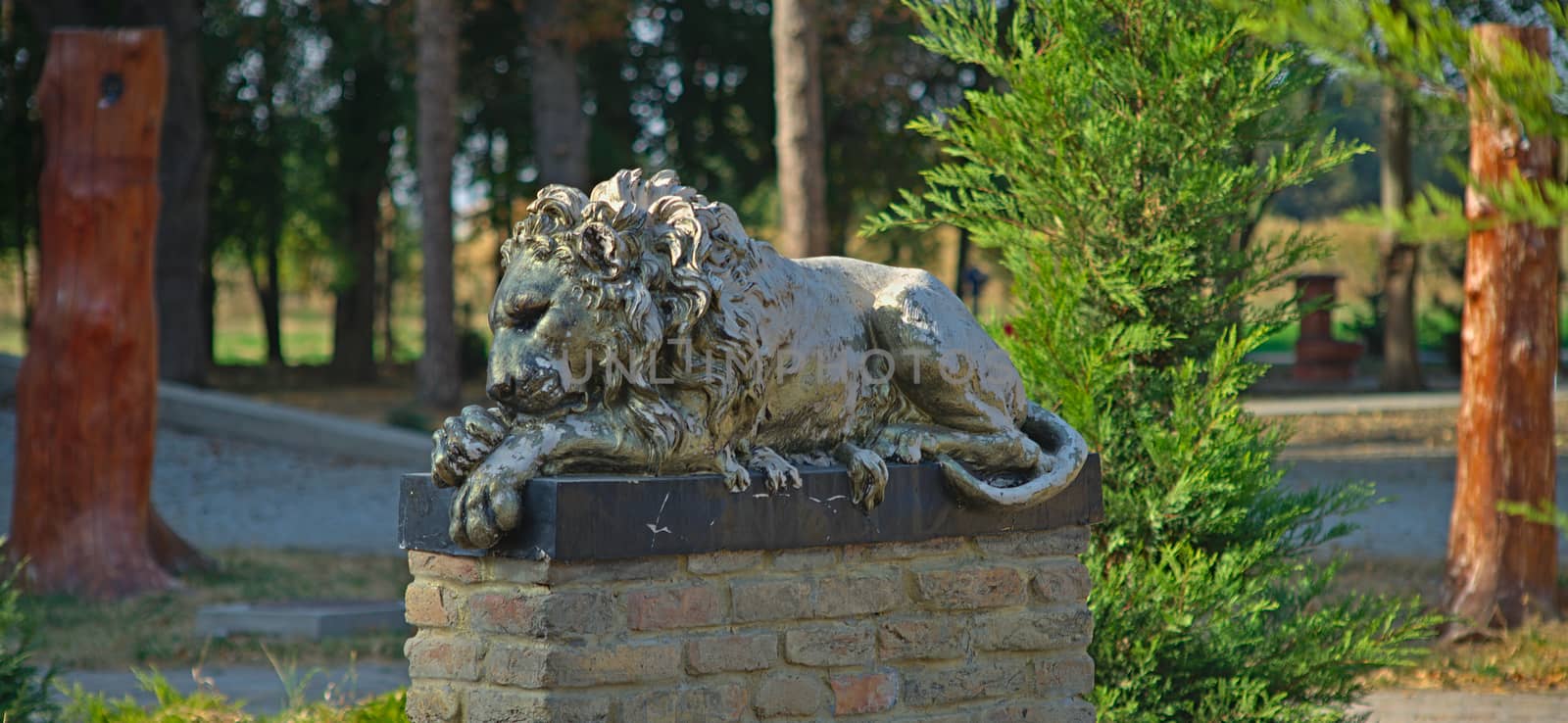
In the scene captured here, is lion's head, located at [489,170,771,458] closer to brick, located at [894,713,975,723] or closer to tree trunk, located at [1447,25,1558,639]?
brick, located at [894,713,975,723]

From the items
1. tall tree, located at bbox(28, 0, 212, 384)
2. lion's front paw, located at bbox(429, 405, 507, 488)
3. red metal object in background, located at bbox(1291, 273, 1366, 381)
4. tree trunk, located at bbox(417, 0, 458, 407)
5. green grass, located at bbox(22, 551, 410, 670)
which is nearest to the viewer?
lion's front paw, located at bbox(429, 405, 507, 488)

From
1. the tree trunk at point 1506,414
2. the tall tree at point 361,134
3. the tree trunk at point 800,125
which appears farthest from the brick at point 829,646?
the tall tree at point 361,134

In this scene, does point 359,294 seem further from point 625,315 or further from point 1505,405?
point 625,315

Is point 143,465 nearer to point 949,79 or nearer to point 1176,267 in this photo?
point 1176,267

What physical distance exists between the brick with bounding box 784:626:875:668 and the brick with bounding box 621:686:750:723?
186mm

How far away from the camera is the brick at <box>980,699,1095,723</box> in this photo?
448 centimetres

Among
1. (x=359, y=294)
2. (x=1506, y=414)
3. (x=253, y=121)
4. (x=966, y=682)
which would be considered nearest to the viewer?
(x=966, y=682)

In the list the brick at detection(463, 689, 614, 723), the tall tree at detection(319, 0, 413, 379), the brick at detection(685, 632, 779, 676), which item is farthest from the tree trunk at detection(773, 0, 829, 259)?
the tall tree at detection(319, 0, 413, 379)

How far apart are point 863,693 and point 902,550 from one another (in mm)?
405

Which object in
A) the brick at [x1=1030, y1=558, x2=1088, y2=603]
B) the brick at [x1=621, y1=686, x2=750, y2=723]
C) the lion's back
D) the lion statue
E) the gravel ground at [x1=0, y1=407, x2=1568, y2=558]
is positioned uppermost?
the lion's back

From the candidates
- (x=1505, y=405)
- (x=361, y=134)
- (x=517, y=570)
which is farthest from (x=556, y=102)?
(x=517, y=570)

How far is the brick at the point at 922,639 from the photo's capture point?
425 cm

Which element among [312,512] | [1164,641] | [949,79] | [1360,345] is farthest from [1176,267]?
[1360,345]

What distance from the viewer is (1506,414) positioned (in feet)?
28.5
